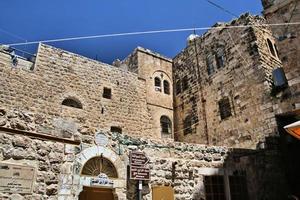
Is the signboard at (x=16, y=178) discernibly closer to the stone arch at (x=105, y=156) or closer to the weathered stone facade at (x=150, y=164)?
the weathered stone facade at (x=150, y=164)

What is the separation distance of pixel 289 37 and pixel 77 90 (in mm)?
8845

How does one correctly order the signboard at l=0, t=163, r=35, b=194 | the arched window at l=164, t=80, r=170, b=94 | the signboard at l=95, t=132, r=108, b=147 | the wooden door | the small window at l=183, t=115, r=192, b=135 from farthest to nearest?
the arched window at l=164, t=80, r=170, b=94 < the small window at l=183, t=115, r=192, b=135 < the wooden door < the signboard at l=95, t=132, r=108, b=147 < the signboard at l=0, t=163, r=35, b=194

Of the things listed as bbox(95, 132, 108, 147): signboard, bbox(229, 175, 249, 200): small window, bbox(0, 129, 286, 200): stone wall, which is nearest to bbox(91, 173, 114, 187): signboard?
bbox(0, 129, 286, 200): stone wall

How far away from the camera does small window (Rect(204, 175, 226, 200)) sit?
710 cm

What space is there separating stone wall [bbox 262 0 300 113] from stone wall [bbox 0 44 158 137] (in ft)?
24.0

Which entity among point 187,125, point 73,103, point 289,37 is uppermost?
point 289,37

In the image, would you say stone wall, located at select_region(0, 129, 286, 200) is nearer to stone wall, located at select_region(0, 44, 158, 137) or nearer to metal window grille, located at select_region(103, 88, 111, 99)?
stone wall, located at select_region(0, 44, 158, 137)

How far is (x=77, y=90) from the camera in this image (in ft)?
40.2

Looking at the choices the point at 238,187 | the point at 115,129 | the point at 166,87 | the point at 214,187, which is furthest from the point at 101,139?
the point at 166,87

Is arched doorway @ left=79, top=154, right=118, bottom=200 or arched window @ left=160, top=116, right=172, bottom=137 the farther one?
arched window @ left=160, top=116, right=172, bottom=137

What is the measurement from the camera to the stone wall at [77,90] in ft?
34.9

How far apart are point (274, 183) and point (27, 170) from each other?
22.7 ft

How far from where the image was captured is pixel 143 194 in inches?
238

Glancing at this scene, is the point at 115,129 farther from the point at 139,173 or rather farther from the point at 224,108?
the point at 139,173
